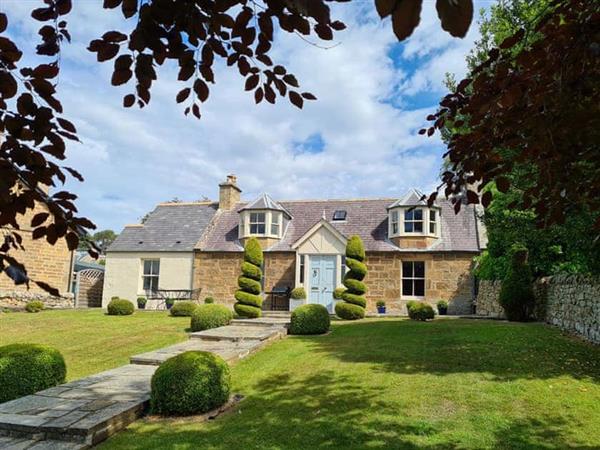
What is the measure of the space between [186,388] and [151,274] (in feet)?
62.4

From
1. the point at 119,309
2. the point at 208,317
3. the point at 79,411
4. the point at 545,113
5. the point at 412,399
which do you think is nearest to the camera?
the point at 545,113

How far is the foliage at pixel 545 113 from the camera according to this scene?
10.6 feet

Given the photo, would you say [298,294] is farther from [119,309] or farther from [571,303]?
[571,303]

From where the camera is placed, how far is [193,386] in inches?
263

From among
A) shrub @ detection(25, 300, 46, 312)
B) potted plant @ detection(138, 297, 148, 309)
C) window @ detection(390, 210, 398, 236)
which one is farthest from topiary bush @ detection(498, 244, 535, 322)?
shrub @ detection(25, 300, 46, 312)

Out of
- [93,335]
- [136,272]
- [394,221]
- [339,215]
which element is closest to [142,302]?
[136,272]

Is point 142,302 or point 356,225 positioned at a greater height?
point 356,225

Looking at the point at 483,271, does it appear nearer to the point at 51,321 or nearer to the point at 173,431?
the point at 173,431

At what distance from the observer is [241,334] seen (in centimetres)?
1273

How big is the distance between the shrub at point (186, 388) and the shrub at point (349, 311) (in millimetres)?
10974

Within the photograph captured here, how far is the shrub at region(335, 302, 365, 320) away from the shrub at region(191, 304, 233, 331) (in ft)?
15.9

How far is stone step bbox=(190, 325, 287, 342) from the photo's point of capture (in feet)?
40.2

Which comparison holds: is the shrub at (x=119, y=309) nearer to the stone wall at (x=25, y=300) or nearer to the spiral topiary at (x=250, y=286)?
the spiral topiary at (x=250, y=286)

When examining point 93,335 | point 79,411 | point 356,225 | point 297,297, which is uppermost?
point 356,225
